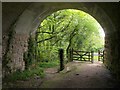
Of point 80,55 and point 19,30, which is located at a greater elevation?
point 19,30

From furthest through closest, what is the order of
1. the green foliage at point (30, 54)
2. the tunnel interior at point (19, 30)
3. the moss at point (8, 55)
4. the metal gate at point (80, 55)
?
the metal gate at point (80, 55) → the green foliage at point (30, 54) → the tunnel interior at point (19, 30) → the moss at point (8, 55)

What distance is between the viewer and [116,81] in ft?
34.2

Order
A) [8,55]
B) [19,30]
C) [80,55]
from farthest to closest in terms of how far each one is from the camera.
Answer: [80,55]
[19,30]
[8,55]

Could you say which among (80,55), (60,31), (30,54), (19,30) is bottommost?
(80,55)

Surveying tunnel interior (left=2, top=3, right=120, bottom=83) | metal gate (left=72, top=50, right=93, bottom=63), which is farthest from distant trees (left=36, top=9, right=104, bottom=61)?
tunnel interior (left=2, top=3, right=120, bottom=83)

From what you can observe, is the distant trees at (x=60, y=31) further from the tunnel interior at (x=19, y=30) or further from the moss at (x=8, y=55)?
the moss at (x=8, y=55)

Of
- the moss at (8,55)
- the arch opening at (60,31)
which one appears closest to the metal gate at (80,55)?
the arch opening at (60,31)

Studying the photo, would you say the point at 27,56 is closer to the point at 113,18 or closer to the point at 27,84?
the point at 27,84

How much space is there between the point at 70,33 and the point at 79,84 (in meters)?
12.8

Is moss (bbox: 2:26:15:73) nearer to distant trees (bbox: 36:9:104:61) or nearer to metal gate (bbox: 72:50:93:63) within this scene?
distant trees (bbox: 36:9:104:61)

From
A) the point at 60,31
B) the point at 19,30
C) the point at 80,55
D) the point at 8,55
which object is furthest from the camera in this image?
the point at 80,55

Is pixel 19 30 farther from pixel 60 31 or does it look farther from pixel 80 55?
pixel 80 55

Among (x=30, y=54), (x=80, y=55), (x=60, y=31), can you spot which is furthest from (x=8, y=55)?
(x=80, y=55)

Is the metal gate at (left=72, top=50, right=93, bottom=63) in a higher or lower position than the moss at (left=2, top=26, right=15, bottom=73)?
lower
